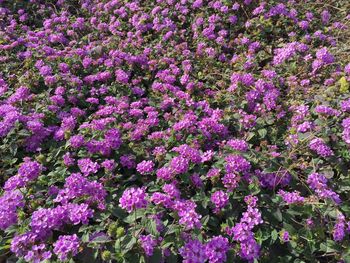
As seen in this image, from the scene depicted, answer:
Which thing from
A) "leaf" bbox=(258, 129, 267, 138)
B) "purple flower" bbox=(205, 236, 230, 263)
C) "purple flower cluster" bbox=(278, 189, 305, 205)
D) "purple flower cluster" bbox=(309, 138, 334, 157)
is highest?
"purple flower" bbox=(205, 236, 230, 263)

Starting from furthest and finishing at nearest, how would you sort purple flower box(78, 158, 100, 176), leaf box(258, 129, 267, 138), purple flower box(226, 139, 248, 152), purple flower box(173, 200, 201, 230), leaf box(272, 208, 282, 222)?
1. leaf box(258, 129, 267, 138)
2. purple flower box(226, 139, 248, 152)
3. purple flower box(78, 158, 100, 176)
4. leaf box(272, 208, 282, 222)
5. purple flower box(173, 200, 201, 230)

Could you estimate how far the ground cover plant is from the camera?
2660 mm

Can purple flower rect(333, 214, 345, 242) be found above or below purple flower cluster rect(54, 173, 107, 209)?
below

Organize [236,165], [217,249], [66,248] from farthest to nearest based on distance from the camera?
[236,165] < [217,249] < [66,248]

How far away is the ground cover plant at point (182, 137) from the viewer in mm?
2660

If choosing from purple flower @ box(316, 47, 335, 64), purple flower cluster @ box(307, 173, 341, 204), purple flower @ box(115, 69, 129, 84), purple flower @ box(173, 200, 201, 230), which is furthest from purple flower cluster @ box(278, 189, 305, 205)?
purple flower @ box(115, 69, 129, 84)

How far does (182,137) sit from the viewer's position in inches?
146

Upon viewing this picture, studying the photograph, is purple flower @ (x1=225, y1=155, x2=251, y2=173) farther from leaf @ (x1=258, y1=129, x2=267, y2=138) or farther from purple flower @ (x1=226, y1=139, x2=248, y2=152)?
leaf @ (x1=258, y1=129, x2=267, y2=138)

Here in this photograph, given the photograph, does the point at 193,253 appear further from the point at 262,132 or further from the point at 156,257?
the point at 262,132

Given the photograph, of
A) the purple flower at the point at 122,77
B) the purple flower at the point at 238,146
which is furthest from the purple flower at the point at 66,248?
the purple flower at the point at 122,77

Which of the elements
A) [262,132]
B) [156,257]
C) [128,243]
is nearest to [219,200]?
[156,257]

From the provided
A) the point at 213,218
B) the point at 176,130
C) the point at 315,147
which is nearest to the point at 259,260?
the point at 213,218

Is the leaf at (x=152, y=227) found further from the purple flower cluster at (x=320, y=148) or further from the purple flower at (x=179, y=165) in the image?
the purple flower cluster at (x=320, y=148)

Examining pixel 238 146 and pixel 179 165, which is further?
pixel 238 146
